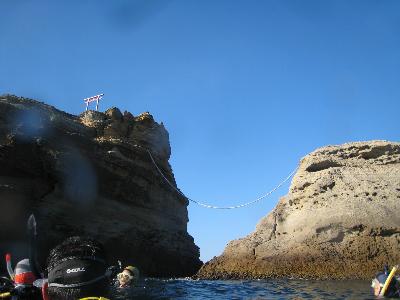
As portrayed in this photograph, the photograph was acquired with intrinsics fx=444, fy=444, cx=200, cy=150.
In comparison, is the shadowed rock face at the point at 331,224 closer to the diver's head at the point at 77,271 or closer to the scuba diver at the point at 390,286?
the scuba diver at the point at 390,286

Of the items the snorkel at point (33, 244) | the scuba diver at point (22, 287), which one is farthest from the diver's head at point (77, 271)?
the scuba diver at point (22, 287)

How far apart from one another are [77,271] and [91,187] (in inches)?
984

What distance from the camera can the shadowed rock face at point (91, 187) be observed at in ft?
80.6

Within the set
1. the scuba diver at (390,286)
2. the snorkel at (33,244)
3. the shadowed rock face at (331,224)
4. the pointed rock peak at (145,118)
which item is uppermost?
the pointed rock peak at (145,118)

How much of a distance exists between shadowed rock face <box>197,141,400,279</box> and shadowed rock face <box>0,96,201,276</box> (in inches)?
226

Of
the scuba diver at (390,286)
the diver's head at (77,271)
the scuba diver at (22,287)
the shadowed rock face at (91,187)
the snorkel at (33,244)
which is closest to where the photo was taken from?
the diver's head at (77,271)

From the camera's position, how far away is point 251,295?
13.3 meters

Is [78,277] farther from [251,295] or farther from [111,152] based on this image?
[111,152]

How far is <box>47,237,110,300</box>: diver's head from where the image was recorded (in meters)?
2.97

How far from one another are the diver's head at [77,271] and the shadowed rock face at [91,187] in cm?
2275

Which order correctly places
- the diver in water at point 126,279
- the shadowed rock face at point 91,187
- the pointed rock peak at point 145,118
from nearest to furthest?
the diver in water at point 126,279, the shadowed rock face at point 91,187, the pointed rock peak at point 145,118

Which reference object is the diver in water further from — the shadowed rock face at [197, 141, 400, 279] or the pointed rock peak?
the pointed rock peak

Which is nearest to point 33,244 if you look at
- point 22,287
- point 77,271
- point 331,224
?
point 77,271

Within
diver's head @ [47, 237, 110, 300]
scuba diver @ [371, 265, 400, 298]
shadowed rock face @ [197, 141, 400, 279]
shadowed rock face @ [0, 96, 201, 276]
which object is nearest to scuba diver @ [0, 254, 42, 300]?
diver's head @ [47, 237, 110, 300]
